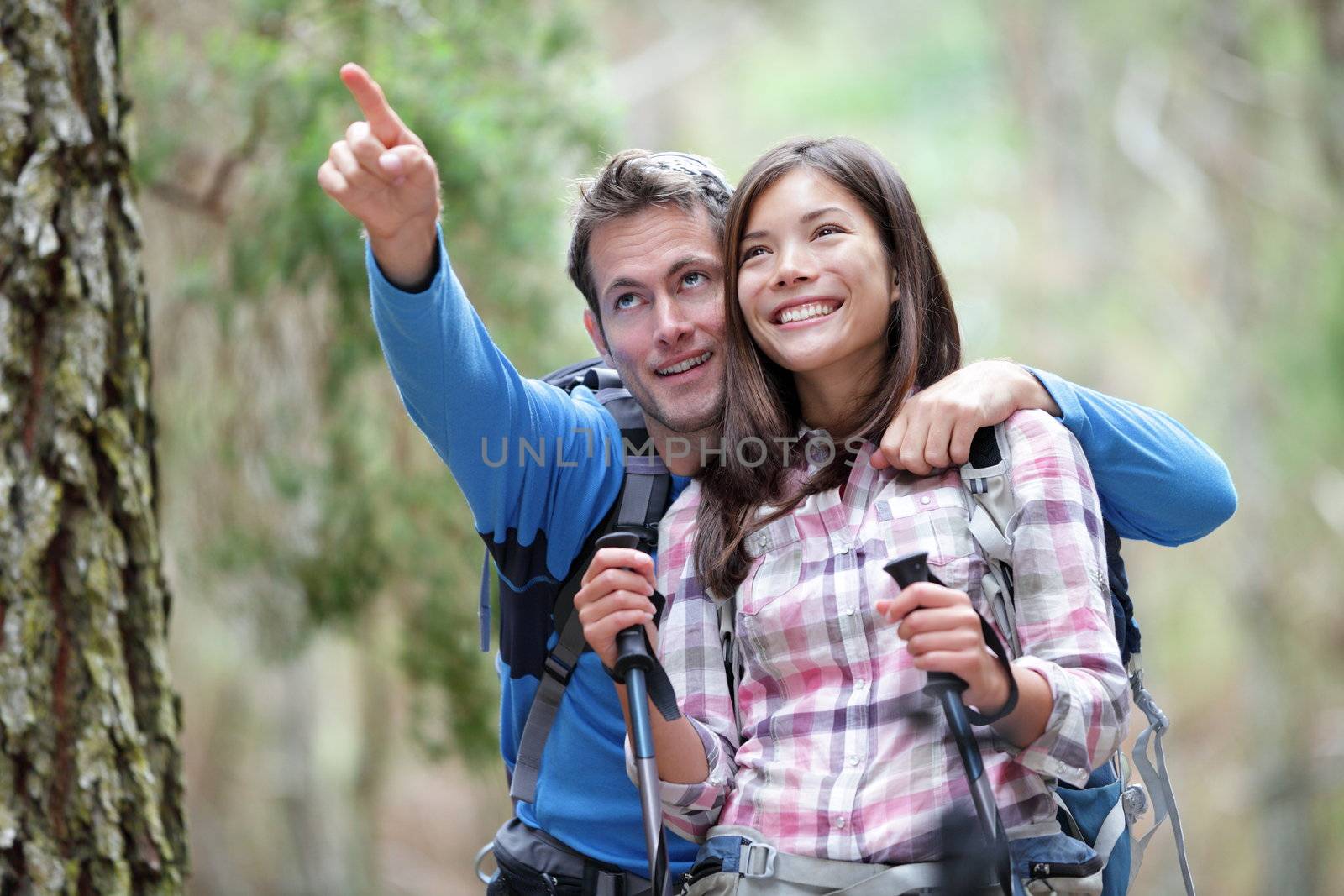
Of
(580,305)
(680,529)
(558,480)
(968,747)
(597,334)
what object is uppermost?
(580,305)

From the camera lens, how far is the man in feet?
7.64

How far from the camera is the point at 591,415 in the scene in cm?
298

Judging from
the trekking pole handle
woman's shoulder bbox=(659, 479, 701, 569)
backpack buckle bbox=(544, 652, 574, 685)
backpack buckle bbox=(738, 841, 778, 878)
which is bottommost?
backpack buckle bbox=(738, 841, 778, 878)

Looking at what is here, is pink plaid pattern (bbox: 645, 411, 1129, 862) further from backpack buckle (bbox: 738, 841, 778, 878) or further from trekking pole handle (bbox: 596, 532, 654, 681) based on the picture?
trekking pole handle (bbox: 596, 532, 654, 681)

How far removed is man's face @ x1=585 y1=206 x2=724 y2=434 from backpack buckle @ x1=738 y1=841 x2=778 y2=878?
0.99 meters

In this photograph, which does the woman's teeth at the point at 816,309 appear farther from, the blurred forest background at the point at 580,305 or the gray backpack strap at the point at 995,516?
the blurred forest background at the point at 580,305

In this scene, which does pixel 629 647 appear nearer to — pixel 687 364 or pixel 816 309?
pixel 816 309

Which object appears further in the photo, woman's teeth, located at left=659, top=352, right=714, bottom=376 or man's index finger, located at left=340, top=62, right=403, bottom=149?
woman's teeth, located at left=659, top=352, right=714, bottom=376

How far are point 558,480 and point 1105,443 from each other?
1130 mm

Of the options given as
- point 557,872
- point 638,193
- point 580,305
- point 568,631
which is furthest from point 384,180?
point 580,305

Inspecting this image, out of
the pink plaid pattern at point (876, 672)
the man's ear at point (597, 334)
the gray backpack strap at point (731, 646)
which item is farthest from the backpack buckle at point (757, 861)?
the man's ear at point (597, 334)

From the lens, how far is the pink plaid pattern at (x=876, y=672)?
214cm

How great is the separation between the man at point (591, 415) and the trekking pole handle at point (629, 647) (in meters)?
0.51

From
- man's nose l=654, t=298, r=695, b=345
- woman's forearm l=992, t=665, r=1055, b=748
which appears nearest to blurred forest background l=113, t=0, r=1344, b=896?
man's nose l=654, t=298, r=695, b=345
